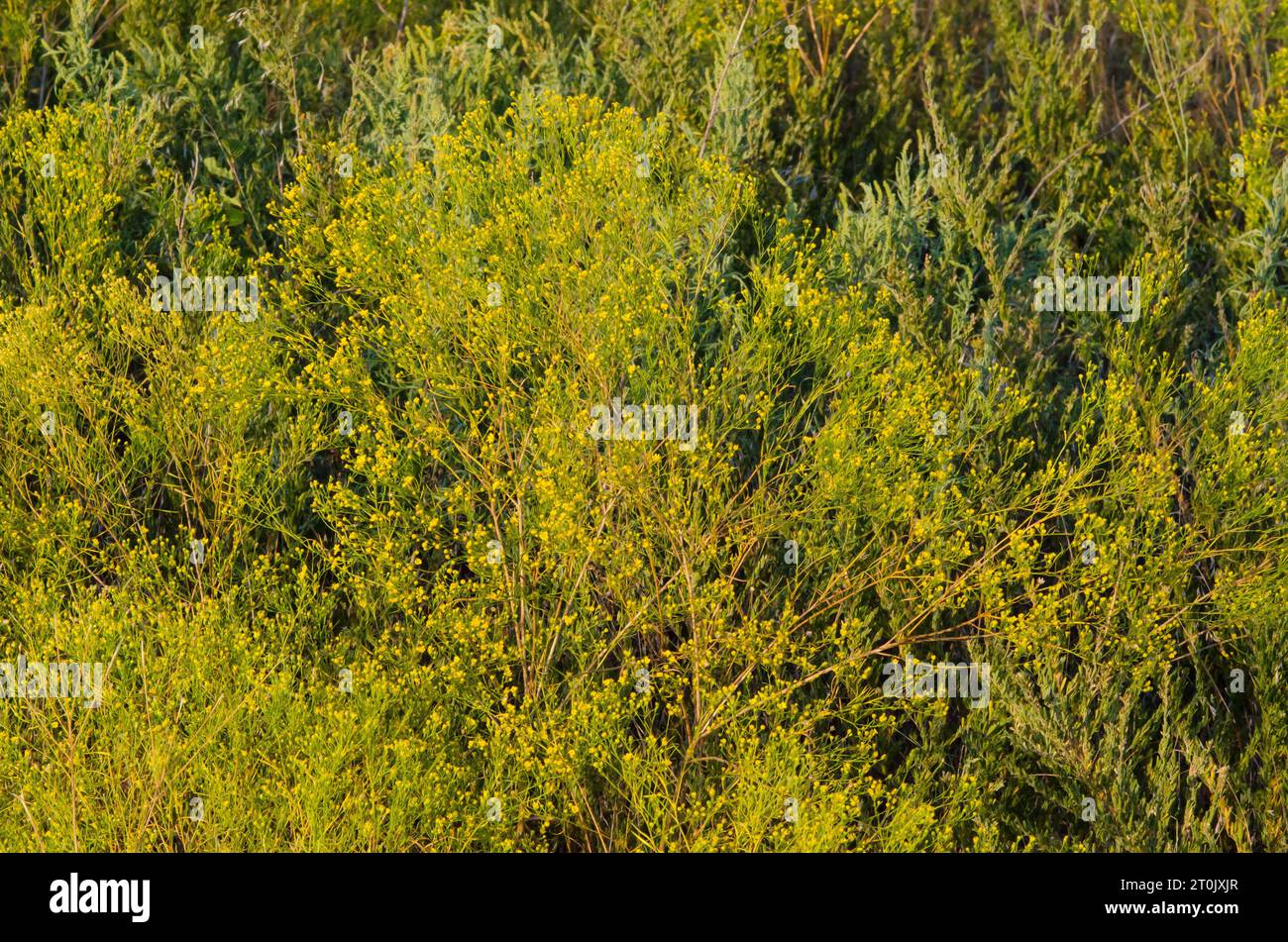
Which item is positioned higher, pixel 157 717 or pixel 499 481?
pixel 499 481

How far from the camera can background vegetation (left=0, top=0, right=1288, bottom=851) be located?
18.9ft

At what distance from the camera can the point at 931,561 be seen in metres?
5.81

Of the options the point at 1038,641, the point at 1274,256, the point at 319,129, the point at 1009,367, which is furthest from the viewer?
the point at 319,129

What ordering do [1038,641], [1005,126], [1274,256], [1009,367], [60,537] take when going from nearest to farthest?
[1038,641] → [60,537] → [1009,367] → [1274,256] → [1005,126]

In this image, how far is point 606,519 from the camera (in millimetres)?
5801

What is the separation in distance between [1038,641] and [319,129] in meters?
4.91

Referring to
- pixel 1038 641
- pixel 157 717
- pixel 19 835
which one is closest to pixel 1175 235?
pixel 1038 641

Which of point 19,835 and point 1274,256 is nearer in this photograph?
point 19,835

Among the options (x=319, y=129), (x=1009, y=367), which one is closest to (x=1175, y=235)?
(x=1009, y=367)

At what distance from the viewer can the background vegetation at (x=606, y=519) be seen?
576 cm

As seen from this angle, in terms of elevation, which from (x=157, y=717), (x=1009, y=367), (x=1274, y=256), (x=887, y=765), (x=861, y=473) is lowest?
(x=887, y=765)

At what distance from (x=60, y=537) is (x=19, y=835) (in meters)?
1.40

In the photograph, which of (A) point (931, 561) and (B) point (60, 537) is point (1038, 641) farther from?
(B) point (60, 537)

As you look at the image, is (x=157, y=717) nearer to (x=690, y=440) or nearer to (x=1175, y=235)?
(x=690, y=440)
